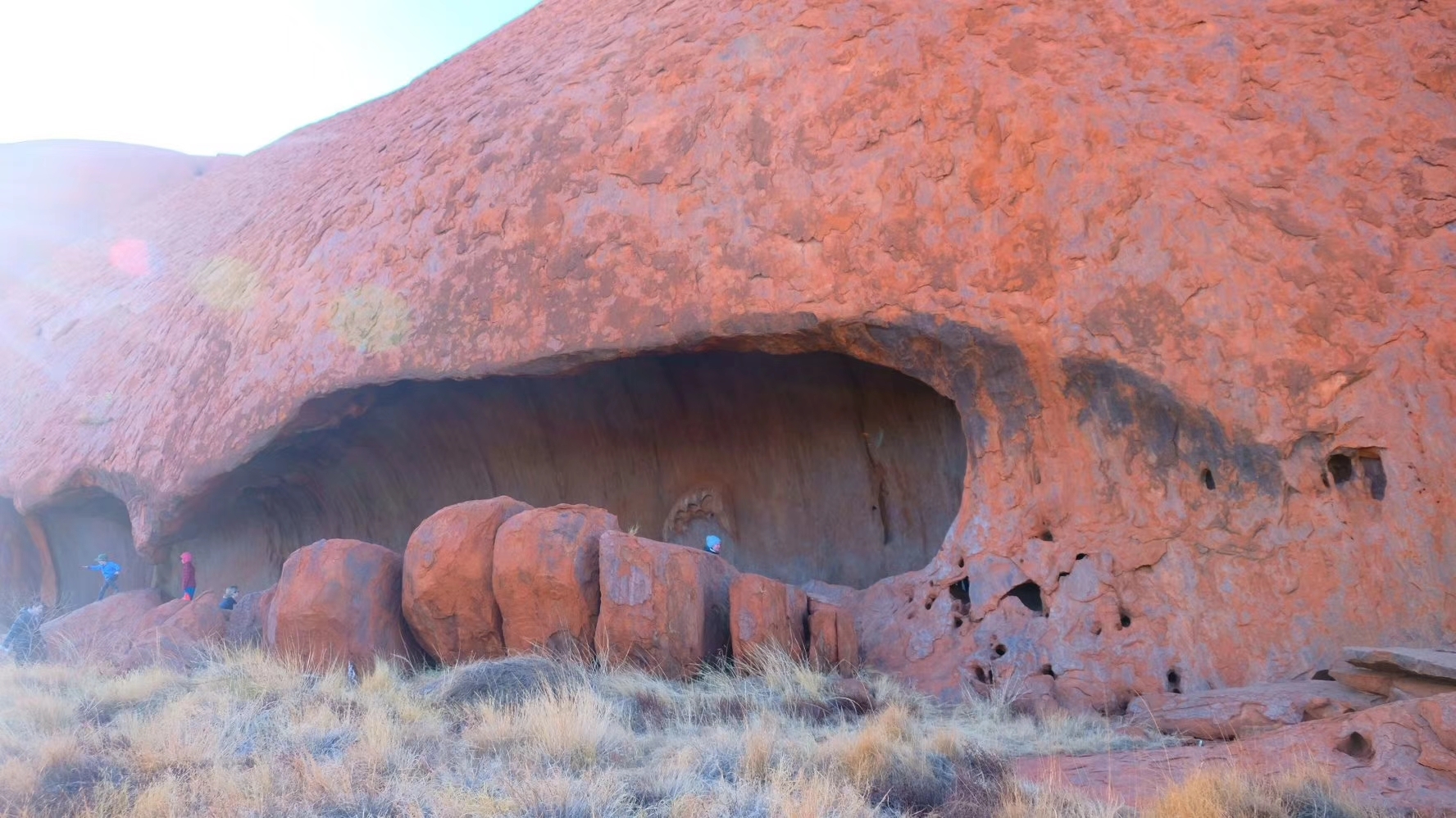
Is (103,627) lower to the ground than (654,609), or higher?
higher

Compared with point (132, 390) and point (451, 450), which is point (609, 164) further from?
point (132, 390)

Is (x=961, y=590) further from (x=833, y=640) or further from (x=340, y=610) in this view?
(x=340, y=610)

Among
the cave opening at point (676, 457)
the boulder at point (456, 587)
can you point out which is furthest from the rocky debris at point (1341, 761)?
the cave opening at point (676, 457)

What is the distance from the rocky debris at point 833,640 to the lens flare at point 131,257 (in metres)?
11.5

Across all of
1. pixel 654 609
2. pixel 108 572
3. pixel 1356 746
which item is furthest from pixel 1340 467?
pixel 108 572

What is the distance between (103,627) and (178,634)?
1439mm

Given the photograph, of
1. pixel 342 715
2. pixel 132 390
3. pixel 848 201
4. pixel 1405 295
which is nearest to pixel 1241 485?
pixel 1405 295

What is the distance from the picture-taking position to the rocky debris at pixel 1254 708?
538 cm

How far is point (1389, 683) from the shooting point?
17.4ft

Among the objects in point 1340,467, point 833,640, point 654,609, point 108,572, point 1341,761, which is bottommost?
point 1341,761

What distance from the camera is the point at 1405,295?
6.42 m

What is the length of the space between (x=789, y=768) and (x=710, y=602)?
9.10 ft

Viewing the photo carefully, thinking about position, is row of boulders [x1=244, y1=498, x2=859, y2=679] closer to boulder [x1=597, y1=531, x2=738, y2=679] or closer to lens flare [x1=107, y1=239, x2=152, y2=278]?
boulder [x1=597, y1=531, x2=738, y2=679]

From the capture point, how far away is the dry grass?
4184 millimetres
